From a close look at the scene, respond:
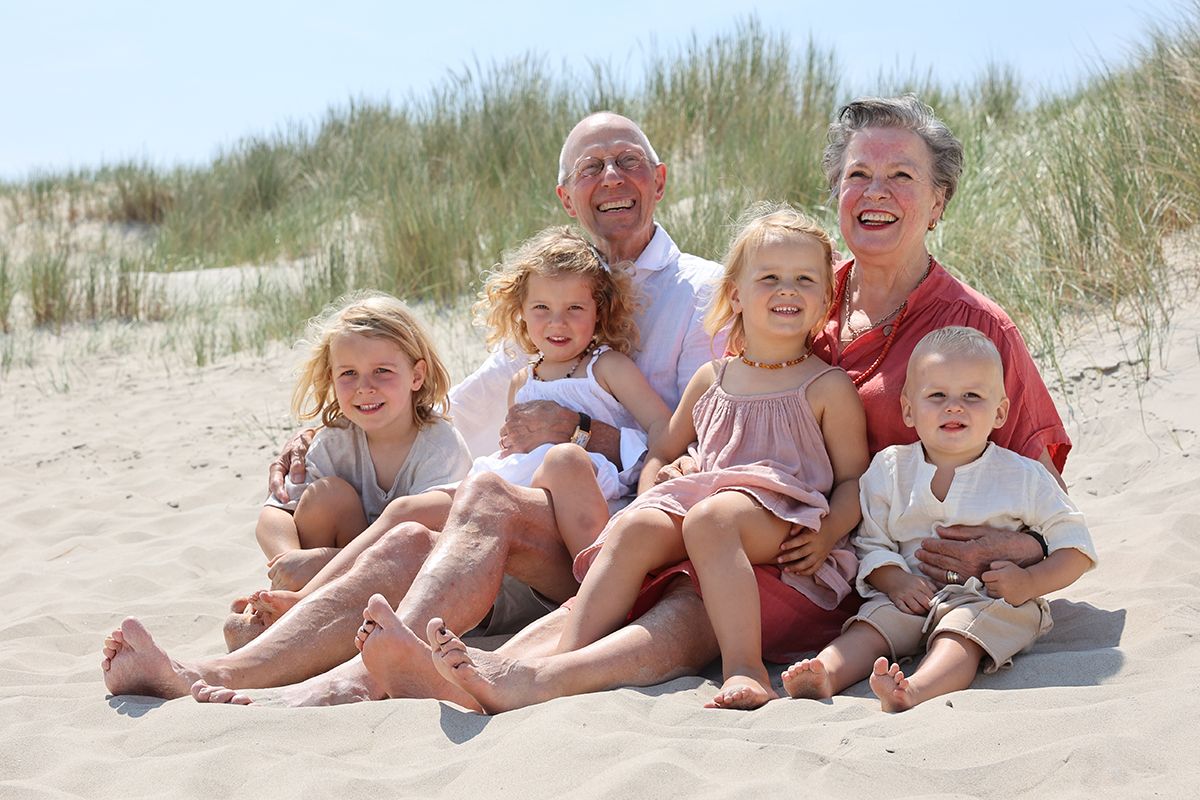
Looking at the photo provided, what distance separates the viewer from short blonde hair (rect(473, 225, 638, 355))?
4.16m

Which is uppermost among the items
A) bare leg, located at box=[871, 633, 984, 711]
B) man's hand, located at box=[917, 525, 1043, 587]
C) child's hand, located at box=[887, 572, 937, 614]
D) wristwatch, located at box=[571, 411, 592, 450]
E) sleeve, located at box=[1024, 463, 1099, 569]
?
wristwatch, located at box=[571, 411, 592, 450]

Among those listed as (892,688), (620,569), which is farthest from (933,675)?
(620,569)

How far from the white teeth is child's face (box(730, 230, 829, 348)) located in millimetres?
184

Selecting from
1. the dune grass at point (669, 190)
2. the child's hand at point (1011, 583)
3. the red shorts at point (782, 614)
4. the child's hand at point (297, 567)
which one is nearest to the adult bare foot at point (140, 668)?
the child's hand at point (297, 567)

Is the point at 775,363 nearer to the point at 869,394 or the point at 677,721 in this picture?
the point at 869,394

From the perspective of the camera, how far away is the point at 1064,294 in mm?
Answer: 6445

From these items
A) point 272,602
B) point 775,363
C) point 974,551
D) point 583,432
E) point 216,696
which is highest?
point 775,363

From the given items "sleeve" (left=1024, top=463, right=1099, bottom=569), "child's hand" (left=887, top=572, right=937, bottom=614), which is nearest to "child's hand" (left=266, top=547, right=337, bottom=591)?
"child's hand" (left=887, top=572, right=937, bottom=614)

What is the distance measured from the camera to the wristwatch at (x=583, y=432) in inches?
159

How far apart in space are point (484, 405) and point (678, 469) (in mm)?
1179

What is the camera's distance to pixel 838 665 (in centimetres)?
315

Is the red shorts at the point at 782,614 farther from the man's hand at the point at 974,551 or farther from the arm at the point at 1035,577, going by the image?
the arm at the point at 1035,577

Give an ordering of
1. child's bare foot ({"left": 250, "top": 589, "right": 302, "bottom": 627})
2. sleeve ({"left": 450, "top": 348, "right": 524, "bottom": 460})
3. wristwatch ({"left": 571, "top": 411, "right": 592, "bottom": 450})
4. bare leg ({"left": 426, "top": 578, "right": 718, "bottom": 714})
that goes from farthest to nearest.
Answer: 1. sleeve ({"left": 450, "top": 348, "right": 524, "bottom": 460})
2. wristwatch ({"left": 571, "top": 411, "right": 592, "bottom": 450})
3. child's bare foot ({"left": 250, "top": 589, "right": 302, "bottom": 627})
4. bare leg ({"left": 426, "top": 578, "right": 718, "bottom": 714})

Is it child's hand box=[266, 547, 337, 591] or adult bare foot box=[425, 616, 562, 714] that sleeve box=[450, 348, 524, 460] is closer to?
child's hand box=[266, 547, 337, 591]
